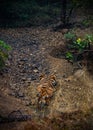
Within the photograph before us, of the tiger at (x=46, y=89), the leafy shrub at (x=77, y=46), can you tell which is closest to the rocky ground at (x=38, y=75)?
the tiger at (x=46, y=89)

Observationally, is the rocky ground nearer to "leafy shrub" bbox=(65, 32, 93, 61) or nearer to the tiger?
the tiger

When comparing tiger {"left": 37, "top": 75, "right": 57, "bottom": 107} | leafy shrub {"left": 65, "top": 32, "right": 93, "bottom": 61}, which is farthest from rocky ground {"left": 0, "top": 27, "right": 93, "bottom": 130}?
leafy shrub {"left": 65, "top": 32, "right": 93, "bottom": 61}

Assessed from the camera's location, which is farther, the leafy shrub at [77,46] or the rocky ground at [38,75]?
the leafy shrub at [77,46]

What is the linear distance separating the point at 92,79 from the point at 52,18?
5.12 meters

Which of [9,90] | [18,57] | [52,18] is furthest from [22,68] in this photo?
[52,18]

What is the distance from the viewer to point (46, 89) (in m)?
7.32

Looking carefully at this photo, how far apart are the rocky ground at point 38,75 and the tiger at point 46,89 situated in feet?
0.39

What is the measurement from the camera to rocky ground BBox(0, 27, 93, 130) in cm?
683

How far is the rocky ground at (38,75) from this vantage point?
6.83m

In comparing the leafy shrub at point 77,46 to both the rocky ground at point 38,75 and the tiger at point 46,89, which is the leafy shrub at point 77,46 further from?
the tiger at point 46,89

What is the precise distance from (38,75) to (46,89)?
41.5 inches

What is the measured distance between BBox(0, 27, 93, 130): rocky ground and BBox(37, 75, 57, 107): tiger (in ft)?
0.39

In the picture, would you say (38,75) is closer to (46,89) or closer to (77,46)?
(46,89)

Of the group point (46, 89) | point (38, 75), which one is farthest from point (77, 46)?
point (46, 89)
